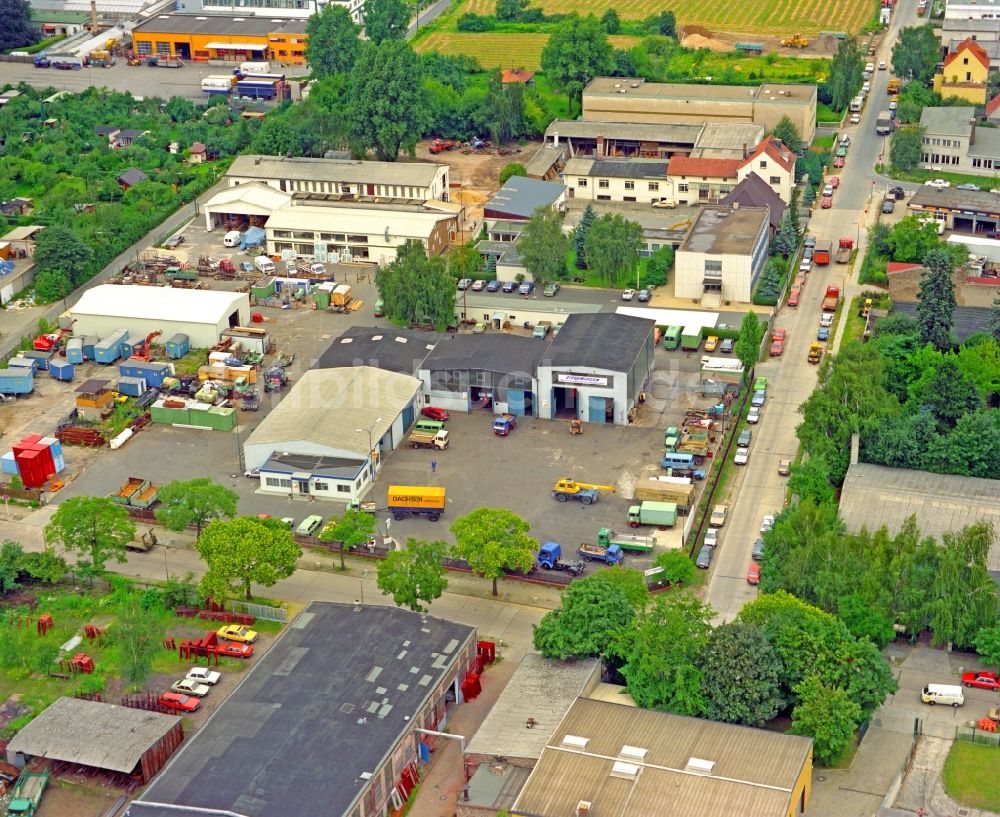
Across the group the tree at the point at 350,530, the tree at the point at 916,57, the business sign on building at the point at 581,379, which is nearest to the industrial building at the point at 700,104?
the tree at the point at 916,57

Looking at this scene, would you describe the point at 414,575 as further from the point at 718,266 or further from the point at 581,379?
the point at 718,266

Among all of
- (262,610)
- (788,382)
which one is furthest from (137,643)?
(788,382)

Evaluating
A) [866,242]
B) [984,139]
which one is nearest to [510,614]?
[866,242]

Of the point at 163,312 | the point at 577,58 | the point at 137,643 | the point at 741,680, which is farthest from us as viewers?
the point at 577,58

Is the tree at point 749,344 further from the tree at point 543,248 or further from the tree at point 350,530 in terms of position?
the tree at point 350,530

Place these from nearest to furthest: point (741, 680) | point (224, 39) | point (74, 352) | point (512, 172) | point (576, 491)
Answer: point (741, 680) < point (576, 491) < point (74, 352) < point (512, 172) < point (224, 39)

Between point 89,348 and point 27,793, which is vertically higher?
point 89,348

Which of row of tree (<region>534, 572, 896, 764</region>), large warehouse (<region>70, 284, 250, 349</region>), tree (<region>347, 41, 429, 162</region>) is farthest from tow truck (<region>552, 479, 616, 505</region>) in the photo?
tree (<region>347, 41, 429, 162</region>)
